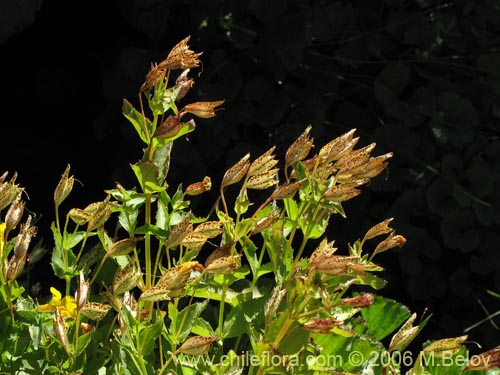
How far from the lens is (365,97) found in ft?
9.22

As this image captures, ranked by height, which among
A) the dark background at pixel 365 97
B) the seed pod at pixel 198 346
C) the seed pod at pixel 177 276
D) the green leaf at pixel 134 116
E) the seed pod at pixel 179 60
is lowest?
the dark background at pixel 365 97

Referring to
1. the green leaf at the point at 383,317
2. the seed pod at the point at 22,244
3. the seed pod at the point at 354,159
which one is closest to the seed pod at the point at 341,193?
the seed pod at the point at 354,159

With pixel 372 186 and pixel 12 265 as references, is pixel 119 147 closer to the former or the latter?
pixel 372 186

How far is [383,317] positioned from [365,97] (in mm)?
1299

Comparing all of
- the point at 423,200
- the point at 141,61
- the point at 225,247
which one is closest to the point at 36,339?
the point at 225,247

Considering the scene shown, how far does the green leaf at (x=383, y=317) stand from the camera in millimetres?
1604

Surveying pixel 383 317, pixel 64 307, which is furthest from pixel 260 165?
pixel 383 317

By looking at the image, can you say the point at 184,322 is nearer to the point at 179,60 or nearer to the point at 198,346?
the point at 198,346

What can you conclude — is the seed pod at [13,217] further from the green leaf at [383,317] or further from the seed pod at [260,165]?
the green leaf at [383,317]

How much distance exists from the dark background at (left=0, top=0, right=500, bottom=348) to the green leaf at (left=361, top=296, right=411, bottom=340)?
39.9 inches

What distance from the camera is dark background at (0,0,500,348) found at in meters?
2.55

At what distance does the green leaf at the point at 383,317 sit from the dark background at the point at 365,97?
1.01 meters

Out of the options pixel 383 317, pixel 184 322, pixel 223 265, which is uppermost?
pixel 223 265

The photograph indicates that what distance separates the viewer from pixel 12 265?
1.16m
